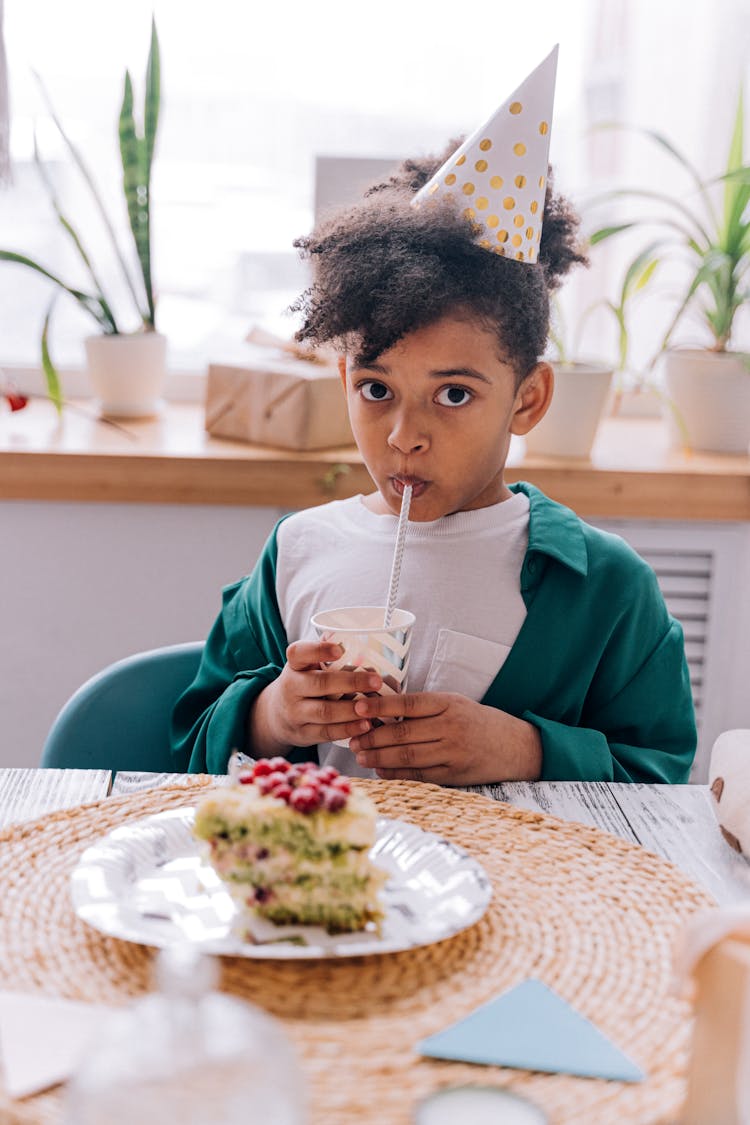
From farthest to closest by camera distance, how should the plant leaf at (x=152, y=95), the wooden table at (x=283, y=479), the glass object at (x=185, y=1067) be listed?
the plant leaf at (x=152, y=95) < the wooden table at (x=283, y=479) < the glass object at (x=185, y=1067)

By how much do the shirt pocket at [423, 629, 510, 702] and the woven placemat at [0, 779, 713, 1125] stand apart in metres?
0.27

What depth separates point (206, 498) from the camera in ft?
6.54

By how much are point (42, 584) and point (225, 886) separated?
52.7 inches

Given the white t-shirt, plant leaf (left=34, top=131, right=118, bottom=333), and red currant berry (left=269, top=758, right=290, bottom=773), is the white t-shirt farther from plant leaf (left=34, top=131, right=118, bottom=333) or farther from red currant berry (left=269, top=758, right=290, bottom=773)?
plant leaf (left=34, top=131, right=118, bottom=333)

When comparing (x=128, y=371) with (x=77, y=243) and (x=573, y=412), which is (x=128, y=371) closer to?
(x=77, y=243)

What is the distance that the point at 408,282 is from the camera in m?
1.16

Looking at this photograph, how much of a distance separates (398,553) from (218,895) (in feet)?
1.37

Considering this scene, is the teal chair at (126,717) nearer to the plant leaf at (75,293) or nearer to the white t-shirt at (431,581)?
the white t-shirt at (431,581)

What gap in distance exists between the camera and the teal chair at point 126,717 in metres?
1.34

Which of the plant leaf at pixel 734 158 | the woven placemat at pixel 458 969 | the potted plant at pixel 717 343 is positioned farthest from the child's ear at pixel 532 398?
the plant leaf at pixel 734 158

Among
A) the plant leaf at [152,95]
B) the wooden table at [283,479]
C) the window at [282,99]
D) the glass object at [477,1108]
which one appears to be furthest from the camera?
the window at [282,99]

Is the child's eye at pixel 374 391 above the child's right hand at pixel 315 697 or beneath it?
above

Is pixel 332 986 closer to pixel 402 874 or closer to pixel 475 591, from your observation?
pixel 402 874

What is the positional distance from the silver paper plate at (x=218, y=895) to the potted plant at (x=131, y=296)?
1.36m
